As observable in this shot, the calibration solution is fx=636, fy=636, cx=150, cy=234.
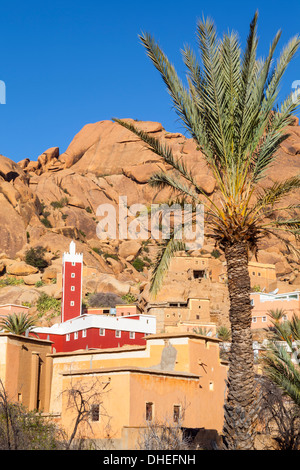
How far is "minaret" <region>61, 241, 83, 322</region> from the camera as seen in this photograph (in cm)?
5956

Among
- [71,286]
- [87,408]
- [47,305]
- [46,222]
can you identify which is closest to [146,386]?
[87,408]

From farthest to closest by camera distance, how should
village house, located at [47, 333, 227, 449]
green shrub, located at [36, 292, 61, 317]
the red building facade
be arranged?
green shrub, located at [36, 292, 61, 317] < the red building facade < village house, located at [47, 333, 227, 449]

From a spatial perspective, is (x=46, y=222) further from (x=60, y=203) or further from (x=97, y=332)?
(x=97, y=332)

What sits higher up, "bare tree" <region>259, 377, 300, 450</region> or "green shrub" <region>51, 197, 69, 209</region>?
"green shrub" <region>51, 197, 69, 209</region>

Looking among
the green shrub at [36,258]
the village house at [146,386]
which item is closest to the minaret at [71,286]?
the green shrub at [36,258]

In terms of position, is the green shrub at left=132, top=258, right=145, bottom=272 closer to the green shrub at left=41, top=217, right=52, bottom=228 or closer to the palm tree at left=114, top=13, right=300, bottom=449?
the green shrub at left=41, top=217, right=52, bottom=228

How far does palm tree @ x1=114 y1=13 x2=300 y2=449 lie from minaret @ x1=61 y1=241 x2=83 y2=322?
44.9 m

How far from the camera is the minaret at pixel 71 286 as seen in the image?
195 ft

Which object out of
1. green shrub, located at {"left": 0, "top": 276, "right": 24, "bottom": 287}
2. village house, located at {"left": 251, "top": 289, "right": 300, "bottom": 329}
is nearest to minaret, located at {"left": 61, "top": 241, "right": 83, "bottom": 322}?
green shrub, located at {"left": 0, "top": 276, "right": 24, "bottom": 287}

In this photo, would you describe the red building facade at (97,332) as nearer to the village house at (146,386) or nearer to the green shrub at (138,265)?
the village house at (146,386)

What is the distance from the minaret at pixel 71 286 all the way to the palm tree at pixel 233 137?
4492 centimetres

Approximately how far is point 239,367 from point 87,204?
8962 centimetres

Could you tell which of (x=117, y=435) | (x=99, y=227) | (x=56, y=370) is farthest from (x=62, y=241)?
(x=117, y=435)

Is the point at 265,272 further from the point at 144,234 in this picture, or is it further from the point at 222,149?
the point at 222,149
